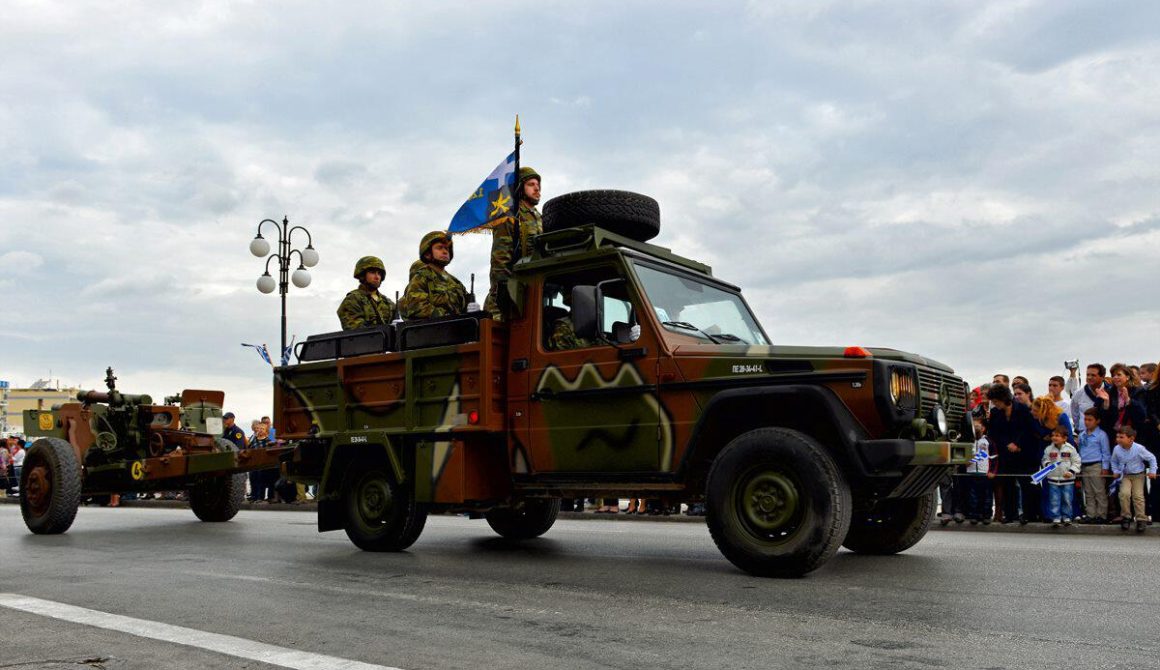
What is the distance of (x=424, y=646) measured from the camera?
4.67 metres

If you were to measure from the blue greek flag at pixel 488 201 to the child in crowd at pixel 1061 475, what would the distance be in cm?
733

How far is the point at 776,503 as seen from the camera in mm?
6664

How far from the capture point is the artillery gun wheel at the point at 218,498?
13.5m

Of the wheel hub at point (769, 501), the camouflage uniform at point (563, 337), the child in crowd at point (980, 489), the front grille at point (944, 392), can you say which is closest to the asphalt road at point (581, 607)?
the wheel hub at point (769, 501)

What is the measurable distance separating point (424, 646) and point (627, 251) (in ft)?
13.0

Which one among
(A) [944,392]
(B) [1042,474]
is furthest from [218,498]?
(B) [1042,474]

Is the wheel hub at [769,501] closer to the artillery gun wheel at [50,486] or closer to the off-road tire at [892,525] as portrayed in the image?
the off-road tire at [892,525]

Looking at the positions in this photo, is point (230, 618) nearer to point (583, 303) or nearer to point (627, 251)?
point (583, 303)

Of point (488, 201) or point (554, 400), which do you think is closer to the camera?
point (554, 400)

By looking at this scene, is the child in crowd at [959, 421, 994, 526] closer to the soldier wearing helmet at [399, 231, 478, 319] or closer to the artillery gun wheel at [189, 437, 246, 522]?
the soldier wearing helmet at [399, 231, 478, 319]

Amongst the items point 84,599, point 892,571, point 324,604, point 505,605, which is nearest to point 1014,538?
point 892,571

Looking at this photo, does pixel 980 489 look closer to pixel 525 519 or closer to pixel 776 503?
pixel 525 519

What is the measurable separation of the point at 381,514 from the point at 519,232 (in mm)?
2900

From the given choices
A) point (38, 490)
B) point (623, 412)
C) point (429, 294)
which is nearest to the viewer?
point (623, 412)
